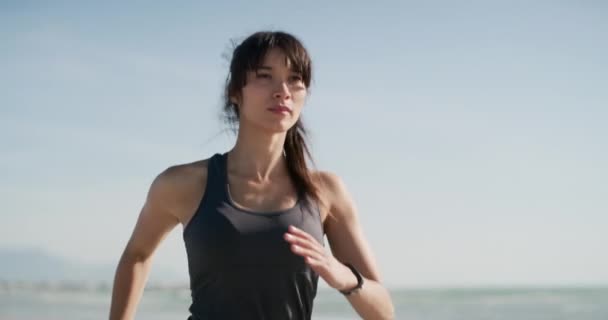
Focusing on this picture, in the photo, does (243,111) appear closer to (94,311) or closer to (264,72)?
(264,72)

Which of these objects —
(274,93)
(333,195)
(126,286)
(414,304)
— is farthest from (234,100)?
(414,304)

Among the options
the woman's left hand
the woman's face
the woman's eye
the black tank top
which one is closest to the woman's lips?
the woman's face

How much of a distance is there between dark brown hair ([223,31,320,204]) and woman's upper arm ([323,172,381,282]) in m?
0.10

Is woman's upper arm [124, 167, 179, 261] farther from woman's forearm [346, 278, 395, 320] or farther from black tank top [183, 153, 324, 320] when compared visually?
woman's forearm [346, 278, 395, 320]

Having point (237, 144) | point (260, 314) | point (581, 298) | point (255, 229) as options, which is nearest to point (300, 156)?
point (237, 144)

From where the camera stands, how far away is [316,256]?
2.58 metres

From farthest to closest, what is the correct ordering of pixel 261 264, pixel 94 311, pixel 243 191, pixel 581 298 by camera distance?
pixel 581 298
pixel 94 311
pixel 243 191
pixel 261 264

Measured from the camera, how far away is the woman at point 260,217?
282 cm

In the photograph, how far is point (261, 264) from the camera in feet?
9.23

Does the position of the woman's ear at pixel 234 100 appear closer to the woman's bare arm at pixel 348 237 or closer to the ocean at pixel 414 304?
the woman's bare arm at pixel 348 237

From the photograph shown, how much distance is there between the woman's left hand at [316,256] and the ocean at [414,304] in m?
11.2

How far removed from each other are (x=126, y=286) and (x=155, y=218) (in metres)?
0.29

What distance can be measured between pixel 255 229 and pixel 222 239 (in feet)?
0.37

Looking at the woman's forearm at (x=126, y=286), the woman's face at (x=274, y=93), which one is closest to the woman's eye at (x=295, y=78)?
the woman's face at (x=274, y=93)
